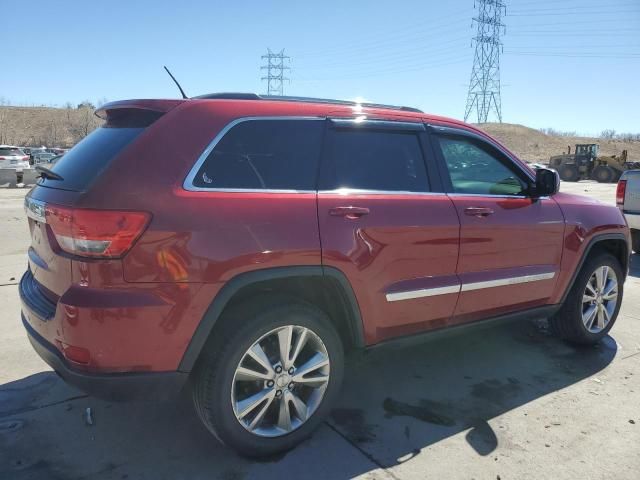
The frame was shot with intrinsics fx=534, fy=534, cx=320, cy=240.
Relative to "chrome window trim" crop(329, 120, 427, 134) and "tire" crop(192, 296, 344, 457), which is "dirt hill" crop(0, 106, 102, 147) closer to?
"chrome window trim" crop(329, 120, 427, 134)

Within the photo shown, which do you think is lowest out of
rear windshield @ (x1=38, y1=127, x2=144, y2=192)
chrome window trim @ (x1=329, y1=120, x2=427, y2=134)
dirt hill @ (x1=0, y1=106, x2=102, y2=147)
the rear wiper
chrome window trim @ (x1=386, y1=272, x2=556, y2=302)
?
chrome window trim @ (x1=386, y1=272, x2=556, y2=302)

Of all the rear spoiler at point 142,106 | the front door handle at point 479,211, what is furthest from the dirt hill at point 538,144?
the rear spoiler at point 142,106

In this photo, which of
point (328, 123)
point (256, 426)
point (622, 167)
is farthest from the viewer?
point (622, 167)

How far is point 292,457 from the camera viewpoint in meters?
2.89

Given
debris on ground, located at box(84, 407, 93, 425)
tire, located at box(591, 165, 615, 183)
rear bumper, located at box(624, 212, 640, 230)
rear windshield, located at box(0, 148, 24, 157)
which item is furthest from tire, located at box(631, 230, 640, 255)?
tire, located at box(591, 165, 615, 183)

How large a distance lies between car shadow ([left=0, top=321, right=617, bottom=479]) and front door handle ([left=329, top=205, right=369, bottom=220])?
0.87 meters

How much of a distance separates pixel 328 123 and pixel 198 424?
76.5 inches

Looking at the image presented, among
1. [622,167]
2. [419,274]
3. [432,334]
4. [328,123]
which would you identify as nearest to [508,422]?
[432,334]

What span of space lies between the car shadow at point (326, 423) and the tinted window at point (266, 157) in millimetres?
1201

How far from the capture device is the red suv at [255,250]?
240cm

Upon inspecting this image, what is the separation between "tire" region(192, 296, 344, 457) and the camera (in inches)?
104

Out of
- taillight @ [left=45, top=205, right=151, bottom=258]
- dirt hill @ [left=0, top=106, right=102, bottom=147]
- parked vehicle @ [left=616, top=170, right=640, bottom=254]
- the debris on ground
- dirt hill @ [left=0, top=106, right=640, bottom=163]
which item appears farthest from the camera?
dirt hill @ [left=0, top=106, right=102, bottom=147]

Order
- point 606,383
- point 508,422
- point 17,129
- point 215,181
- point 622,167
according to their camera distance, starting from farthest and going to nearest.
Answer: point 17,129 → point 622,167 → point 606,383 → point 508,422 → point 215,181

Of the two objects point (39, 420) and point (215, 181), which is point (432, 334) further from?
point (39, 420)
